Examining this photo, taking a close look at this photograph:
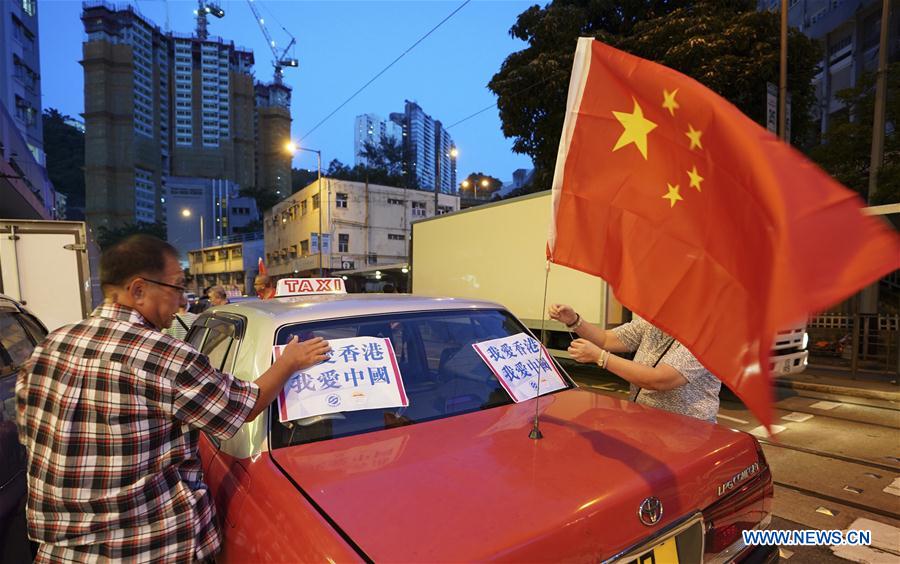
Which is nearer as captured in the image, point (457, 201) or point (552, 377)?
point (552, 377)

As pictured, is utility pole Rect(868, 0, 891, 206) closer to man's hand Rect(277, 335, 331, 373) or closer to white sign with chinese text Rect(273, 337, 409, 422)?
white sign with chinese text Rect(273, 337, 409, 422)

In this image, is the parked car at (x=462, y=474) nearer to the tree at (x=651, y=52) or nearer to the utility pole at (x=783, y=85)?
the utility pole at (x=783, y=85)

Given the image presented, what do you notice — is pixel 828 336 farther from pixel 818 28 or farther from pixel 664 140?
pixel 818 28

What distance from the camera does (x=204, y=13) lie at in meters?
117

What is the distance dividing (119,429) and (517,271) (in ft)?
27.3

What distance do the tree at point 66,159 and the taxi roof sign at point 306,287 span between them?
102m

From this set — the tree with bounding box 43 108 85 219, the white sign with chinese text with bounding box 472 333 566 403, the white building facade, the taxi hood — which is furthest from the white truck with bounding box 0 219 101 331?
the tree with bounding box 43 108 85 219

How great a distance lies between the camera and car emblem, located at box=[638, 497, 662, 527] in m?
1.48

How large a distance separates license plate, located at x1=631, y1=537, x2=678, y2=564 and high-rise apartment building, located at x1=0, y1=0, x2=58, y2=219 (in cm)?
2328

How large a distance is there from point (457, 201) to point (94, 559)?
134ft

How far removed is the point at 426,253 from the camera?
42.4 ft

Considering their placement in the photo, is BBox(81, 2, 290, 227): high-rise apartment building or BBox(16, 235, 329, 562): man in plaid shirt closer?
BBox(16, 235, 329, 562): man in plaid shirt

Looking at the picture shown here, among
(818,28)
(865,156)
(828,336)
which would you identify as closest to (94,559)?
(828,336)

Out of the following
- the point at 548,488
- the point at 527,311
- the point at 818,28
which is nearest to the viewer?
the point at 548,488
